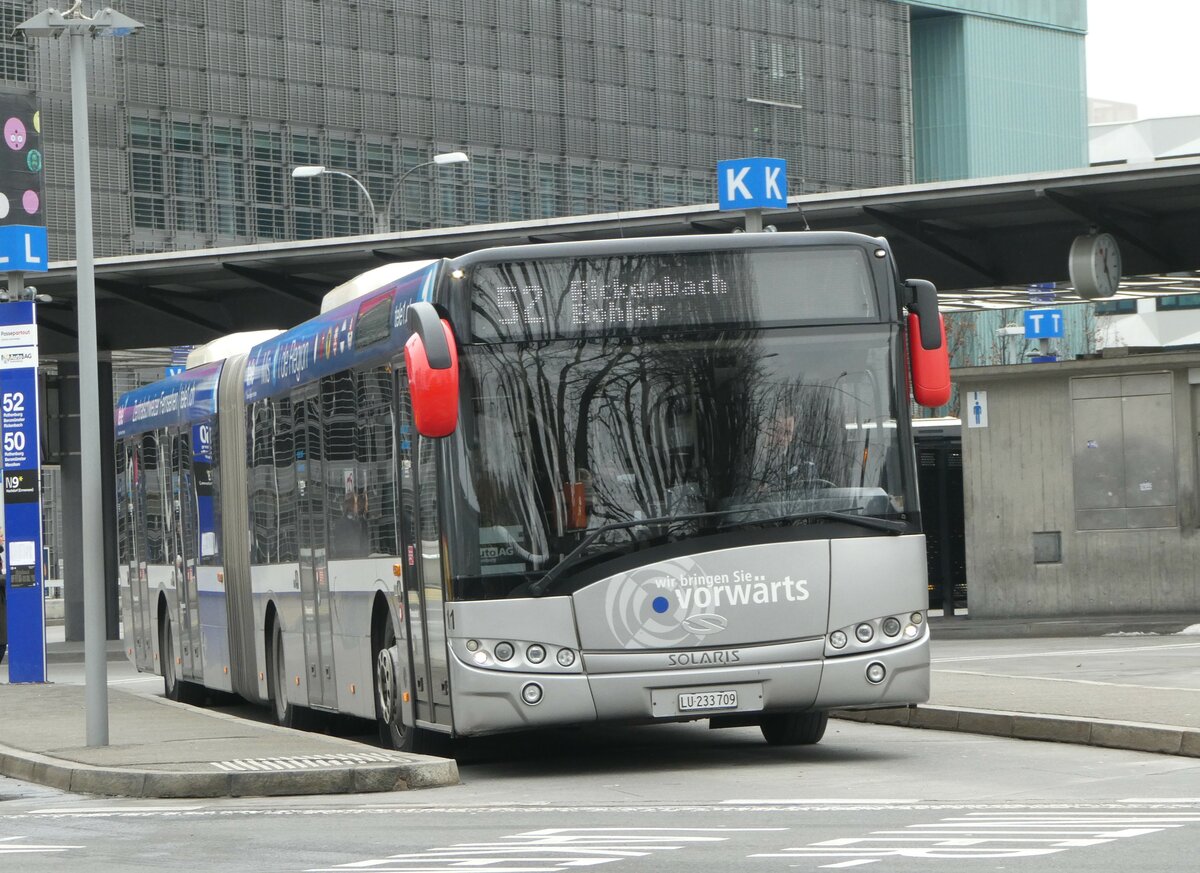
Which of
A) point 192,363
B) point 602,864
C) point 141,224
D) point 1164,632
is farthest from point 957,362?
point 602,864

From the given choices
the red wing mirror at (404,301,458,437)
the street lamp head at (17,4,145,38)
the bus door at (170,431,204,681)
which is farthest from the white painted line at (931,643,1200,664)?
the red wing mirror at (404,301,458,437)

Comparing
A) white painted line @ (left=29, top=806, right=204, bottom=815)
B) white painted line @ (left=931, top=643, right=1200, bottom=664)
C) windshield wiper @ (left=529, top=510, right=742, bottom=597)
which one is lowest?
white painted line @ (left=29, top=806, right=204, bottom=815)

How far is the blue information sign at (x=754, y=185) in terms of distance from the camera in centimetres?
2381

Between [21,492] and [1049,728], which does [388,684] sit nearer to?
[1049,728]

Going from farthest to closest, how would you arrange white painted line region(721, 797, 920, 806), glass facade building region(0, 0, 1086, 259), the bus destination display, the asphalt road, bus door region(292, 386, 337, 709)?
glass facade building region(0, 0, 1086, 259) → bus door region(292, 386, 337, 709) → the bus destination display → white painted line region(721, 797, 920, 806) → the asphalt road

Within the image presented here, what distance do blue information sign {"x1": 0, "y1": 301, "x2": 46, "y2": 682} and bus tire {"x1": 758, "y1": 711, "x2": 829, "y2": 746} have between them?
1195 centimetres

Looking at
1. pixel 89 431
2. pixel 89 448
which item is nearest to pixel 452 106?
pixel 89 431

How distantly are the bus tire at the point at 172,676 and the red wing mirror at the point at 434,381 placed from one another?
10.3 meters

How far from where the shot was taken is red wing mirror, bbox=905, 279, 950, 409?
1289cm

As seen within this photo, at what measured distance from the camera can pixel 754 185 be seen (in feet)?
78.1

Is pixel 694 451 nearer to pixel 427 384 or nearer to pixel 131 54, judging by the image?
pixel 427 384

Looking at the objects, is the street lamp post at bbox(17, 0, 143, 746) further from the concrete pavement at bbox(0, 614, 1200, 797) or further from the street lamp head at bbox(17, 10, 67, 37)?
the concrete pavement at bbox(0, 614, 1200, 797)

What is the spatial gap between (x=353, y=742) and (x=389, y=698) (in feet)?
1.48

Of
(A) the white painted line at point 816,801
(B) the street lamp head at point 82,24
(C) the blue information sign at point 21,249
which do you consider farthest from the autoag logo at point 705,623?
(C) the blue information sign at point 21,249
